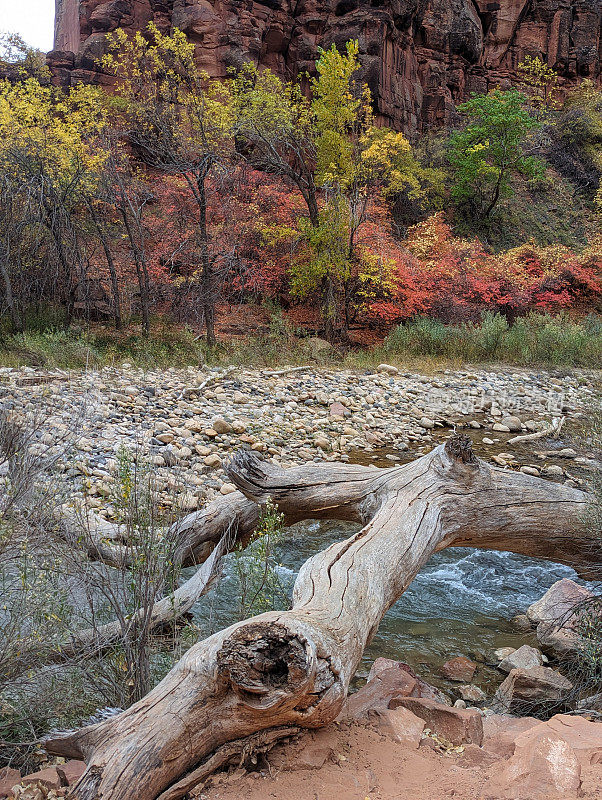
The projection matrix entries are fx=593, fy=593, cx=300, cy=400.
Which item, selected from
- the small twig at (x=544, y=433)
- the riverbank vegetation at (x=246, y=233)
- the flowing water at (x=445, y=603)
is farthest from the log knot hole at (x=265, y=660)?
the riverbank vegetation at (x=246, y=233)

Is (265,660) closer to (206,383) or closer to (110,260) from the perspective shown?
(206,383)

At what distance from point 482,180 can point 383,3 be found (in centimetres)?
→ 751

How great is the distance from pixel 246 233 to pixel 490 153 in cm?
1110

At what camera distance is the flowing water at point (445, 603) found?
4.10m

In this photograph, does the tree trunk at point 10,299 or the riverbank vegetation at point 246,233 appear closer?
the tree trunk at point 10,299

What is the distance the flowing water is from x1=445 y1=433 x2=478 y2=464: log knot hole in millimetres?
1361

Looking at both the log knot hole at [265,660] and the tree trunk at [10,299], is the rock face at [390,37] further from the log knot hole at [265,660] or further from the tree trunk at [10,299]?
the log knot hole at [265,660]

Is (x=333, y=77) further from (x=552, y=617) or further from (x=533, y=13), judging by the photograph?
(x=533, y=13)

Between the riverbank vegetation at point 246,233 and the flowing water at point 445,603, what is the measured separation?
6761mm

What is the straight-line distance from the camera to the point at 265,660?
1.89 m

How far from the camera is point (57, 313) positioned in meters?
13.3

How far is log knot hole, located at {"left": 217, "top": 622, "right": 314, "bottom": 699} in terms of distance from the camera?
1.85m

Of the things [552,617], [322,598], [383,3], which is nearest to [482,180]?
[383,3]

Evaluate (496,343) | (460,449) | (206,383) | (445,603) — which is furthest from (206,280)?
(460,449)
